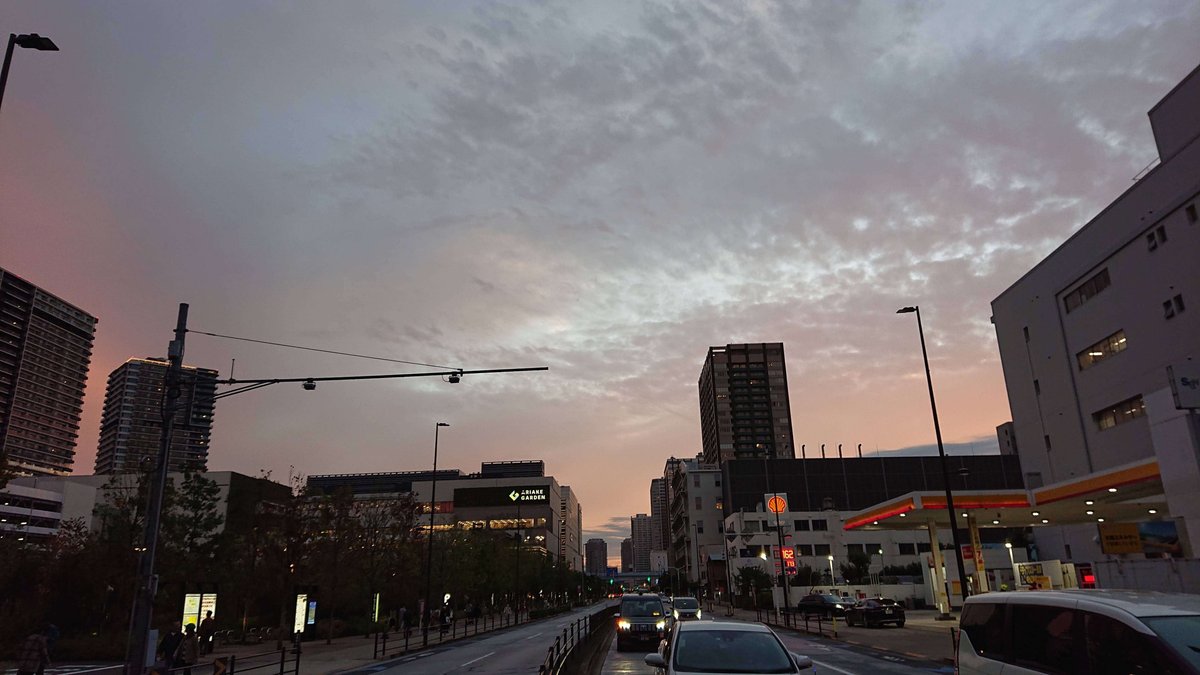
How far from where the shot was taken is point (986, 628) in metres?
8.33

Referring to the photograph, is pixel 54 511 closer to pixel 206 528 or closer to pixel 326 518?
pixel 206 528

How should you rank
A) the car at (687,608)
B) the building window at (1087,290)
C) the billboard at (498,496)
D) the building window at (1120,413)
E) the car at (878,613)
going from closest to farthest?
the car at (687,608), the car at (878,613), the building window at (1120,413), the building window at (1087,290), the billboard at (498,496)

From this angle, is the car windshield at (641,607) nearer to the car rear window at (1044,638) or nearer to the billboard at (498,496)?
the car rear window at (1044,638)

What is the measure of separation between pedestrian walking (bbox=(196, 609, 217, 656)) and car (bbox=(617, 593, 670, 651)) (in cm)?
1965

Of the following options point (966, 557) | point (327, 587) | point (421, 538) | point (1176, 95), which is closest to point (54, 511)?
point (421, 538)

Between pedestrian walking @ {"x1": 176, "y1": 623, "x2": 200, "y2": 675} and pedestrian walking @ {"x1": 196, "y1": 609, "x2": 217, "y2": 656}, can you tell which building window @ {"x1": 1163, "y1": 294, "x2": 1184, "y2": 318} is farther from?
pedestrian walking @ {"x1": 196, "y1": 609, "x2": 217, "y2": 656}

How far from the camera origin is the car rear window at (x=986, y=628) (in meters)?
8.01

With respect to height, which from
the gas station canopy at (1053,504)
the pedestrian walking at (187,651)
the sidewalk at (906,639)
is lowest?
the sidewalk at (906,639)

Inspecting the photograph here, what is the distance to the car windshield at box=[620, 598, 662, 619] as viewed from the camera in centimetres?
2709

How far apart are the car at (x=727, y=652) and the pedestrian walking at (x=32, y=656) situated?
1893 cm

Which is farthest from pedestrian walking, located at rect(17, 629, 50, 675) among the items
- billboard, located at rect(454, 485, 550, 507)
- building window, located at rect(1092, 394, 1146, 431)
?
billboard, located at rect(454, 485, 550, 507)

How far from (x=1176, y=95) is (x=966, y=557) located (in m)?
32.6

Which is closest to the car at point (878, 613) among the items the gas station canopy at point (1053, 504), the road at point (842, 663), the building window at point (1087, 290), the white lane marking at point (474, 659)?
the gas station canopy at point (1053, 504)

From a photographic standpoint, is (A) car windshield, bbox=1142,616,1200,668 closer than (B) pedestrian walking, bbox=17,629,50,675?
Yes
